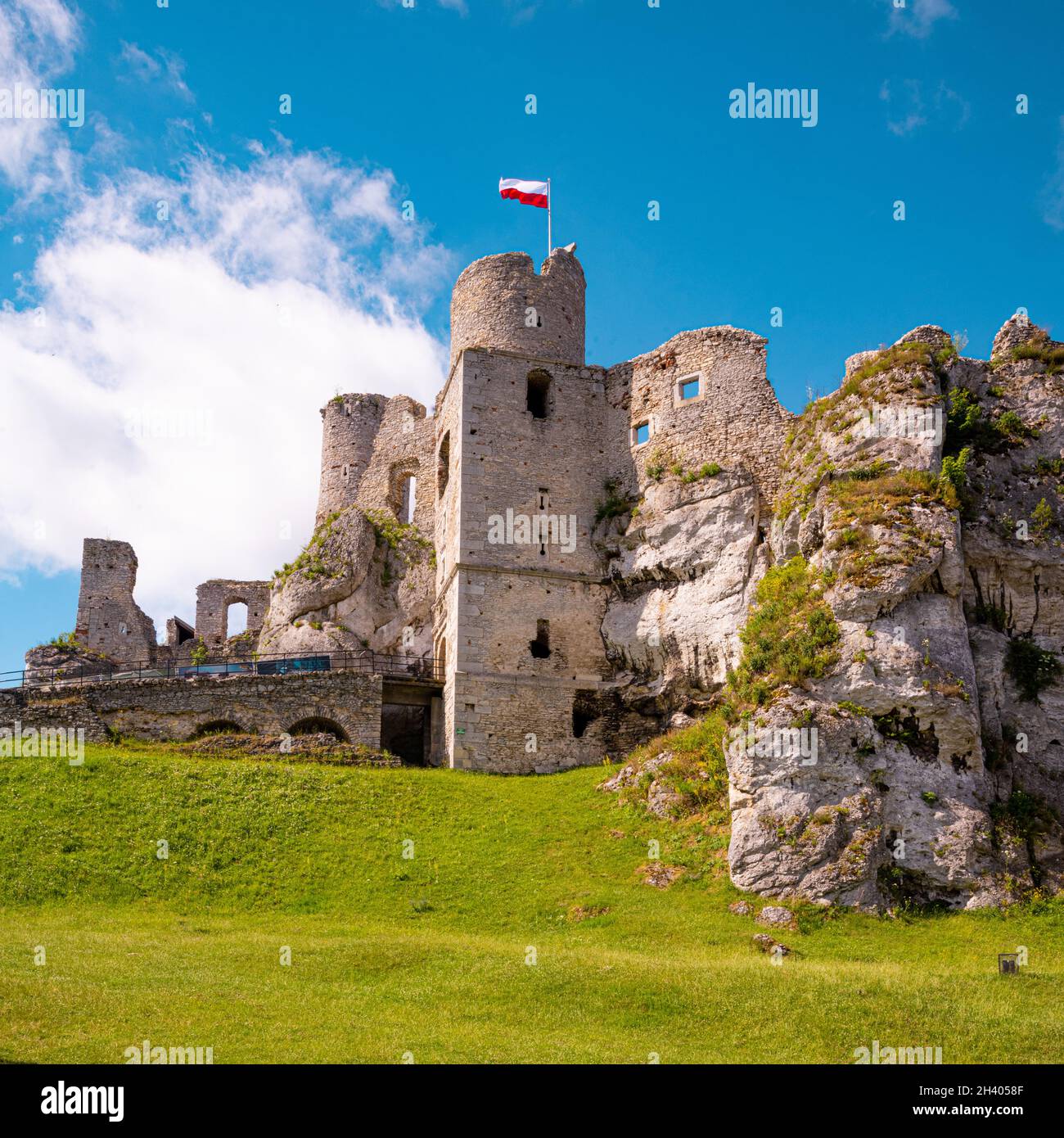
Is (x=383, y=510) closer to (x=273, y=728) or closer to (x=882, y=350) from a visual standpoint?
(x=273, y=728)

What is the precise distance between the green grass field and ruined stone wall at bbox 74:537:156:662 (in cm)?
1861

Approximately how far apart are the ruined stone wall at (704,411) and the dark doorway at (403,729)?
973 centimetres

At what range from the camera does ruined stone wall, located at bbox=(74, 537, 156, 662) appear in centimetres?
4831

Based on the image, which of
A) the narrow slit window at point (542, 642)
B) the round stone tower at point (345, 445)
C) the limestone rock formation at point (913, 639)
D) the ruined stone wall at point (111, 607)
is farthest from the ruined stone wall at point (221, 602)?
the limestone rock formation at point (913, 639)

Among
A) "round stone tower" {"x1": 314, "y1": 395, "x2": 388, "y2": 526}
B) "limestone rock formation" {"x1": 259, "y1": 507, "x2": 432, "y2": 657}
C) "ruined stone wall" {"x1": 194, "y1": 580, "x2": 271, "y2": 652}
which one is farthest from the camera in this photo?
"ruined stone wall" {"x1": 194, "y1": 580, "x2": 271, "y2": 652}

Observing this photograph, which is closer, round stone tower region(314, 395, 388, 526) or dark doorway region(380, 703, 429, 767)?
dark doorway region(380, 703, 429, 767)

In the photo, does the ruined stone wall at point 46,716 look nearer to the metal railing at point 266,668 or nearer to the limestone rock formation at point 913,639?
the metal railing at point 266,668

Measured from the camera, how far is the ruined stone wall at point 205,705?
106 feet

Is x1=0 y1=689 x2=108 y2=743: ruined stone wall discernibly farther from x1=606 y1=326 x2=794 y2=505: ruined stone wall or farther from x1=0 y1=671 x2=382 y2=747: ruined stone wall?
x1=606 y1=326 x2=794 y2=505: ruined stone wall

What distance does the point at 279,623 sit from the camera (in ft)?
134

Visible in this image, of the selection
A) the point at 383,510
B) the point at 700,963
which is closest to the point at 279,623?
the point at 383,510

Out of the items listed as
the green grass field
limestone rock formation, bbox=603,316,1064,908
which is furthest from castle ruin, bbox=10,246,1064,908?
the green grass field

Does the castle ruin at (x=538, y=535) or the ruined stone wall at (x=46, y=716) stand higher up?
the castle ruin at (x=538, y=535)

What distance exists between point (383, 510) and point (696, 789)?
65.6 ft
